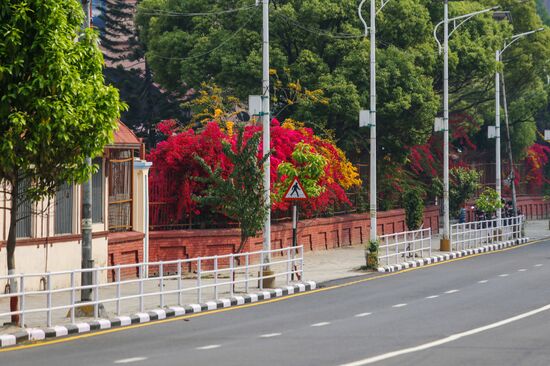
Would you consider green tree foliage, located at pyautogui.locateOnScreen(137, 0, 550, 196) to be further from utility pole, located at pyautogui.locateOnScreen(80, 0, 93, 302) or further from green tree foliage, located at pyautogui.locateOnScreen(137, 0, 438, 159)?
utility pole, located at pyautogui.locateOnScreen(80, 0, 93, 302)

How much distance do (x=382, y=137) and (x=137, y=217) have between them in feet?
71.8

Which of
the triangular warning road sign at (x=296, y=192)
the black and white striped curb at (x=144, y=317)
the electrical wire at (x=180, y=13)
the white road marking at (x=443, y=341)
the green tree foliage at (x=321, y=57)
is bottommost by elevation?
the white road marking at (x=443, y=341)

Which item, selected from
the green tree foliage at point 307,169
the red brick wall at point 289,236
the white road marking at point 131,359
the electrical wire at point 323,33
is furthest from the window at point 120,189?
the white road marking at point 131,359

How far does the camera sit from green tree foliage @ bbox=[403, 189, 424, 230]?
205 feet

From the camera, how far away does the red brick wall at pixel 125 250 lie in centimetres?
3688

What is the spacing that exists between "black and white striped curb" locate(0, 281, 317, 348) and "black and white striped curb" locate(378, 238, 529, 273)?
24.6 feet

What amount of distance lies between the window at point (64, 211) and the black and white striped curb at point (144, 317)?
549cm

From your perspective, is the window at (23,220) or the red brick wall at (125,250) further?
the red brick wall at (125,250)

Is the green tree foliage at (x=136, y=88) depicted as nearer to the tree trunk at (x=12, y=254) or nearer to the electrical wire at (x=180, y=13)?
the electrical wire at (x=180, y=13)

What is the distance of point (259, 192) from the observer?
3512 centimetres

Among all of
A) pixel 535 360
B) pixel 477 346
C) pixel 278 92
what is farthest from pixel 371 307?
pixel 278 92

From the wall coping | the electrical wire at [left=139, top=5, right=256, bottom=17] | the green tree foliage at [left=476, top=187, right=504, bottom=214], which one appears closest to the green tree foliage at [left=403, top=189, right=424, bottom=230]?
the green tree foliage at [left=476, top=187, right=504, bottom=214]

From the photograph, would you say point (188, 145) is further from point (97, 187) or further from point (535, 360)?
point (535, 360)

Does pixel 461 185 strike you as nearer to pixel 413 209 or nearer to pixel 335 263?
pixel 413 209
